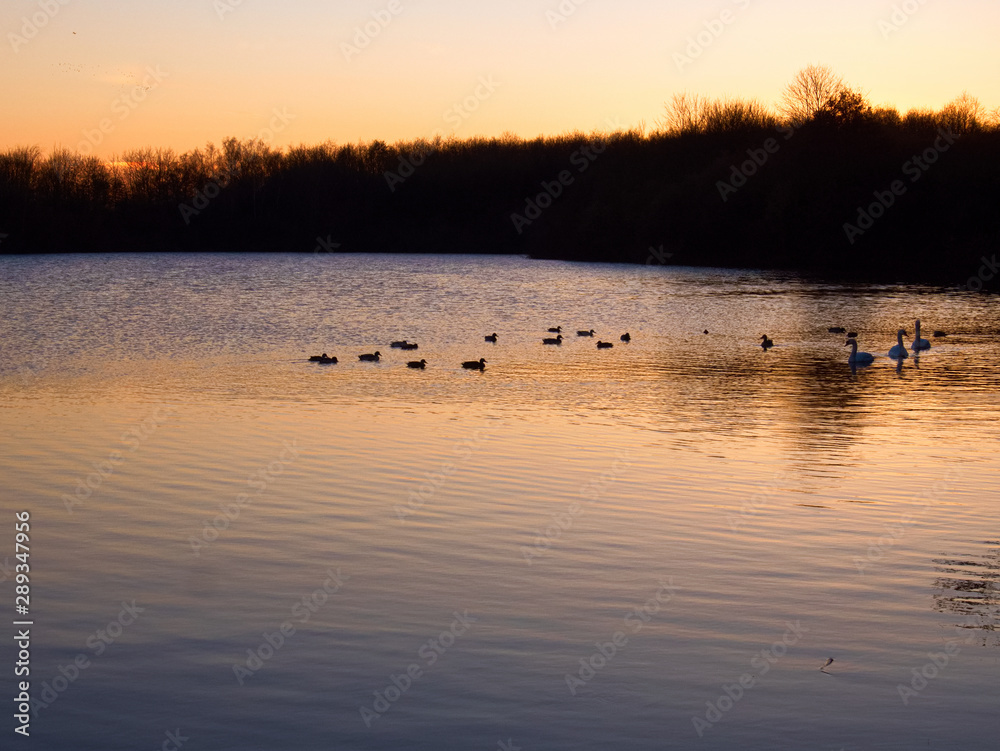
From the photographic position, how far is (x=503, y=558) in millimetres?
8633

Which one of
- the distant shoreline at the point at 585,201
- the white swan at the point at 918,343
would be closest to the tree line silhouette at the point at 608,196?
the distant shoreline at the point at 585,201

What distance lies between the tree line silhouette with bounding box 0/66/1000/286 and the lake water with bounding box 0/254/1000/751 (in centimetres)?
4511

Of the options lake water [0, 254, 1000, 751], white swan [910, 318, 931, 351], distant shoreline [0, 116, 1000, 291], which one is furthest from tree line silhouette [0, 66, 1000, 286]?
lake water [0, 254, 1000, 751]

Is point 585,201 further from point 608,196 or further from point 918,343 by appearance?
point 918,343

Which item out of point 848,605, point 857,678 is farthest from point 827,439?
point 857,678

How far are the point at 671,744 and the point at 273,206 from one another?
4195 inches

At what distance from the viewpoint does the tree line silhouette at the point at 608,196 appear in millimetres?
62562

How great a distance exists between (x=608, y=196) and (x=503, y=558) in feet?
253

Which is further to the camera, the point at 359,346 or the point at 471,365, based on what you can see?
the point at 359,346

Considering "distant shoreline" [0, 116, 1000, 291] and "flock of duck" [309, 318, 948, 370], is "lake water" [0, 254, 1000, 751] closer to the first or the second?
"flock of duck" [309, 318, 948, 370]

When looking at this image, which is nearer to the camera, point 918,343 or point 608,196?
point 918,343

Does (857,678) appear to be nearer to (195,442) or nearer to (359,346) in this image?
(195,442)

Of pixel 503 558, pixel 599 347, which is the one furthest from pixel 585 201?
pixel 503 558

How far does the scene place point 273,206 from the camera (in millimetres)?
107500
